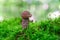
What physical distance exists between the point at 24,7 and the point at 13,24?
1029 millimetres

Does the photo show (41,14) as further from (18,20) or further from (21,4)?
(18,20)

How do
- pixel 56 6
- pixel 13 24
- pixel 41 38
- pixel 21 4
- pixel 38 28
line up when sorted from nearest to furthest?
1. pixel 41 38
2. pixel 38 28
3. pixel 13 24
4. pixel 56 6
5. pixel 21 4

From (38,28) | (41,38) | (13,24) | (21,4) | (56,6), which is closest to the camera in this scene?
(41,38)

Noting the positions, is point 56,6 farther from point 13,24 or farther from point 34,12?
point 13,24

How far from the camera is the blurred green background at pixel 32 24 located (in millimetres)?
2307

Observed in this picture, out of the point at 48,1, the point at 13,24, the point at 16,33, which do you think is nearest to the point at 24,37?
the point at 16,33

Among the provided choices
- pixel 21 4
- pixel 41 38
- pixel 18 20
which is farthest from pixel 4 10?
pixel 41 38

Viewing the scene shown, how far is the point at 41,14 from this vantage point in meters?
3.60

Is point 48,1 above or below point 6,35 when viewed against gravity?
above

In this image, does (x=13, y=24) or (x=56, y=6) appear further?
(x=56, y=6)

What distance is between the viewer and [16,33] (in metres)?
2.39

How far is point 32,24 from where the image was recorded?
8.86 feet

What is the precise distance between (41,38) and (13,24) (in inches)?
24.8

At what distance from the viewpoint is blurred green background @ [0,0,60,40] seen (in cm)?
231
